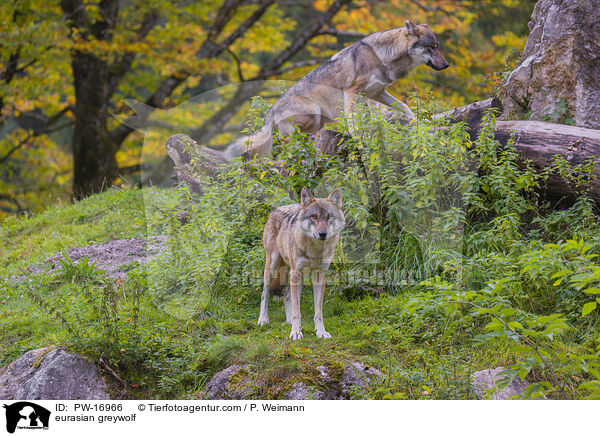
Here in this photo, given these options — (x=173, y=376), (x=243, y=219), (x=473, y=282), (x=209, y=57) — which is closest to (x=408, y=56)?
(x=243, y=219)

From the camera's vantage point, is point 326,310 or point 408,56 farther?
point 408,56

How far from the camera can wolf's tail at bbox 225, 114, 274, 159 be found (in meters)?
7.93

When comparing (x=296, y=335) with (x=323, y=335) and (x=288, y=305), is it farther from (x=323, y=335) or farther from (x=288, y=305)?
(x=288, y=305)

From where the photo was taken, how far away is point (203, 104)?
12734mm

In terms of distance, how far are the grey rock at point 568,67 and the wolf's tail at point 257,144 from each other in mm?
3689

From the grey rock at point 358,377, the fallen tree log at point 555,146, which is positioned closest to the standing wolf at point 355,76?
the fallen tree log at point 555,146

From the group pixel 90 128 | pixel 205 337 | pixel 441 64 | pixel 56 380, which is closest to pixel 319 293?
pixel 205 337

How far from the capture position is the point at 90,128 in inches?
575

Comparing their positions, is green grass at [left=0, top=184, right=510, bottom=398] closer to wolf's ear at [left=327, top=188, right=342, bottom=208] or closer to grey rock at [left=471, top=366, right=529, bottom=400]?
grey rock at [left=471, top=366, right=529, bottom=400]

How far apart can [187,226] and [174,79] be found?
10.6 m

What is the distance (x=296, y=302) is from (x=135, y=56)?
14.1 meters

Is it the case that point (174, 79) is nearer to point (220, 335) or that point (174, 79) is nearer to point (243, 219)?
point (243, 219)

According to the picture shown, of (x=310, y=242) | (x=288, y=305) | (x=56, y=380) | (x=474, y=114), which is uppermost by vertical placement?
(x=474, y=114)
